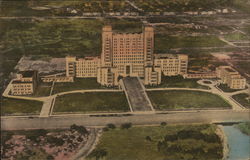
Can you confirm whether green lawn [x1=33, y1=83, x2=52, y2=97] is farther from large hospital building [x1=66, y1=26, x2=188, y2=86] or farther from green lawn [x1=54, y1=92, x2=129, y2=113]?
large hospital building [x1=66, y1=26, x2=188, y2=86]

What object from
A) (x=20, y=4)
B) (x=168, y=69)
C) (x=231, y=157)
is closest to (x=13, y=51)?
(x=20, y=4)

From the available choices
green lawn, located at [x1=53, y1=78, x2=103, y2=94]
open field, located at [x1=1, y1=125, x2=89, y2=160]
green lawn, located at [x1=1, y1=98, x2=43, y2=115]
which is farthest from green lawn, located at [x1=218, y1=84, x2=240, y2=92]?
green lawn, located at [x1=1, y1=98, x2=43, y2=115]

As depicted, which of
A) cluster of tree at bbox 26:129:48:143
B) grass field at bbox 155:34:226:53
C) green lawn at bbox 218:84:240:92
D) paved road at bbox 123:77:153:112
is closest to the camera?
cluster of tree at bbox 26:129:48:143

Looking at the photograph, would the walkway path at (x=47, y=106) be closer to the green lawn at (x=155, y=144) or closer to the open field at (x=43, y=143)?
the open field at (x=43, y=143)

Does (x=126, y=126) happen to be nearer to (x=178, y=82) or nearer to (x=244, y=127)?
(x=244, y=127)

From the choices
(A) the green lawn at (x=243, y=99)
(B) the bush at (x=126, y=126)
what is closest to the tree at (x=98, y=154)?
(B) the bush at (x=126, y=126)

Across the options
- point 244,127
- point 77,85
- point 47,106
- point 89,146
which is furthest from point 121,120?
point 244,127
